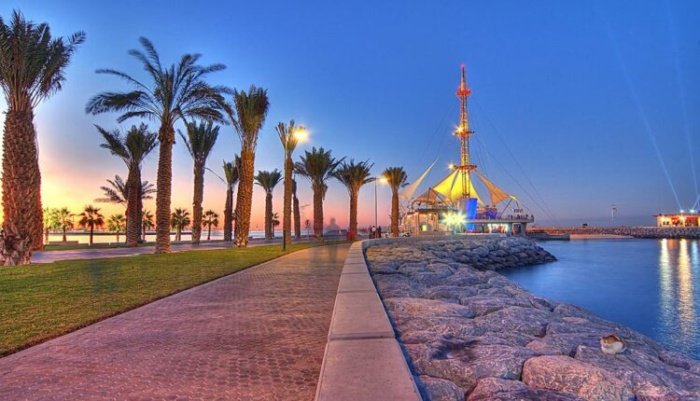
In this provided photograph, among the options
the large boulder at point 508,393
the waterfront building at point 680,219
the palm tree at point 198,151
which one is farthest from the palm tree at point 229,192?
the waterfront building at point 680,219

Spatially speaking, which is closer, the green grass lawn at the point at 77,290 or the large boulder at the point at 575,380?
the large boulder at the point at 575,380

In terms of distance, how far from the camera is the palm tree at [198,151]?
130ft

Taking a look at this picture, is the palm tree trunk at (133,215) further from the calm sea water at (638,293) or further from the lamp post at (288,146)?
the calm sea water at (638,293)

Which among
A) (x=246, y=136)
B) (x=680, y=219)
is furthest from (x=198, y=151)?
(x=680, y=219)

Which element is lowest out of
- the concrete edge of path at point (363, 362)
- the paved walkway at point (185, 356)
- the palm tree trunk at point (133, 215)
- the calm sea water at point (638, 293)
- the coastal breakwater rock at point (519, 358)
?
the calm sea water at point (638, 293)

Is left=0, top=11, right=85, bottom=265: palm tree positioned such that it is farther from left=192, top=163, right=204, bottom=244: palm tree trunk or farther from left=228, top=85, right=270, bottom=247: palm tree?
left=192, top=163, right=204, bottom=244: palm tree trunk

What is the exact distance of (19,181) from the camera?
16.2 m

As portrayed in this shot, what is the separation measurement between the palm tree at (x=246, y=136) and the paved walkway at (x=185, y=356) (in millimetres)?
21975

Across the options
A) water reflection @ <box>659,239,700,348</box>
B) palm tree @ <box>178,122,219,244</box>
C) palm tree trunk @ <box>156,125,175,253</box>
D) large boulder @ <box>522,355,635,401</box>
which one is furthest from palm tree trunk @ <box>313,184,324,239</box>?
large boulder @ <box>522,355,635,401</box>

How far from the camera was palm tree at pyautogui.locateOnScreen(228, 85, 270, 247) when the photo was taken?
98.9 ft

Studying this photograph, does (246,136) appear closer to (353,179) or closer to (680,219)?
(353,179)

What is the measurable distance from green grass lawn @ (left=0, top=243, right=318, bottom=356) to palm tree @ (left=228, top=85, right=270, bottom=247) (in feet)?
42.3

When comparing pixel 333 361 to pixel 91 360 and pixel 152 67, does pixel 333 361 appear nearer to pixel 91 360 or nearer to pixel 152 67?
pixel 91 360

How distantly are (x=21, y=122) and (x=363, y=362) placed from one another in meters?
18.1
